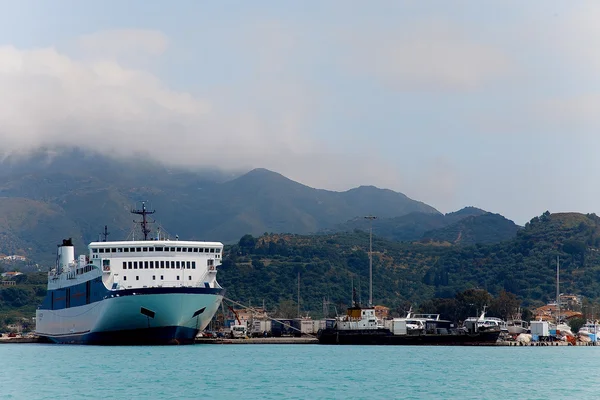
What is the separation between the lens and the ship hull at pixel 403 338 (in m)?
106

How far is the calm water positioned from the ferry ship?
168 centimetres

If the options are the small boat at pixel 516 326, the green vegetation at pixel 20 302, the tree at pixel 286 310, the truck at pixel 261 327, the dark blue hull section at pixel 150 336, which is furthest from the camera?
the green vegetation at pixel 20 302

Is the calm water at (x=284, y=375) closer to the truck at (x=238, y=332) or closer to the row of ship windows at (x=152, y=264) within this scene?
the row of ship windows at (x=152, y=264)

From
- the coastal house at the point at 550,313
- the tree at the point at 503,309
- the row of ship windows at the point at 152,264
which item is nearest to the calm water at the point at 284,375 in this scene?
the row of ship windows at the point at 152,264

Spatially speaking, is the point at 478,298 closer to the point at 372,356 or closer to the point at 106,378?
the point at 372,356

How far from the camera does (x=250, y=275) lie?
18212 cm

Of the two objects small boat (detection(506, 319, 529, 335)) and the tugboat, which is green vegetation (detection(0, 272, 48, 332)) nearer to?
the tugboat

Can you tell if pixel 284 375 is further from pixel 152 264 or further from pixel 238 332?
pixel 238 332

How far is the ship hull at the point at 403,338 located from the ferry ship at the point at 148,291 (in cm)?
2239

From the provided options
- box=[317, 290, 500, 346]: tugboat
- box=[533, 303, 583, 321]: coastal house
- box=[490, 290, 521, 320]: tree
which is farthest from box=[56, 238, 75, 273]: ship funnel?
box=[533, 303, 583, 321]: coastal house

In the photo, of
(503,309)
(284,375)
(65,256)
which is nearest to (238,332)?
(65,256)

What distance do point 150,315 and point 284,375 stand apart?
68.5 ft

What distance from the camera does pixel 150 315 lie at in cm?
8175

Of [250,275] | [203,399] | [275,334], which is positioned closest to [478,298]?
[275,334]
